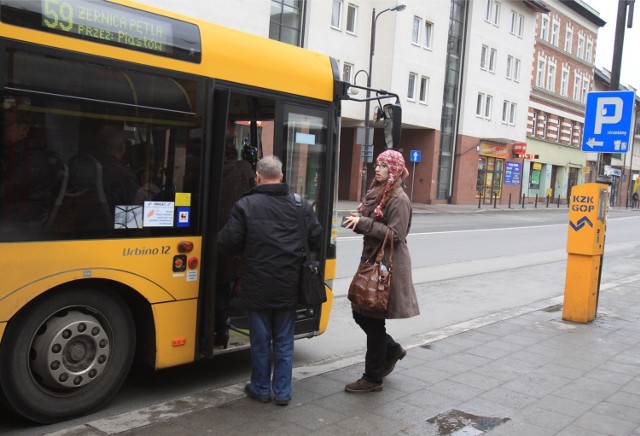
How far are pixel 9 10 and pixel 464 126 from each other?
3835 cm

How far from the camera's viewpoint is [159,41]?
432cm

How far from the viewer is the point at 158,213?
4.35 meters

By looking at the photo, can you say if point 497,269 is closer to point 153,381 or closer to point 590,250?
point 590,250

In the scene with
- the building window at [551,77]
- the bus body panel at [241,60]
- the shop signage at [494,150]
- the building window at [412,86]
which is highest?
the building window at [551,77]

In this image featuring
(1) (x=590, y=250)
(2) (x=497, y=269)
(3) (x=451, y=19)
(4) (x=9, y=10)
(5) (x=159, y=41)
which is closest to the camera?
(4) (x=9, y=10)

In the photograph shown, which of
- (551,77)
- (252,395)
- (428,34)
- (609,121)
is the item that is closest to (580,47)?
(551,77)

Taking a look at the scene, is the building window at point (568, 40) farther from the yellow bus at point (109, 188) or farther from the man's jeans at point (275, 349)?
the man's jeans at point (275, 349)

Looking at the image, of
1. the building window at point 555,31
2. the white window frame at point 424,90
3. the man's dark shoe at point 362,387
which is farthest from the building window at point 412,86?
the man's dark shoe at point 362,387

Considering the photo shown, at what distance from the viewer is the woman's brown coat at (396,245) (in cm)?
468

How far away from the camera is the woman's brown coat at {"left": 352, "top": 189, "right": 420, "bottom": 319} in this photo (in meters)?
4.68

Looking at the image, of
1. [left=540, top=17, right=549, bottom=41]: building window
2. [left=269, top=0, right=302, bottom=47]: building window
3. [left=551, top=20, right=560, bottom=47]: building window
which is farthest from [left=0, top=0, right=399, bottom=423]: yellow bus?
[left=551, top=20, right=560, bottom=47]: building window

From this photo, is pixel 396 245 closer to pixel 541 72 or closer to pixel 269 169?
pixel 269 169

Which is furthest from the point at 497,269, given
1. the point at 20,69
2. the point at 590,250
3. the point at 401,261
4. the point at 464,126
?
the point at 464,126

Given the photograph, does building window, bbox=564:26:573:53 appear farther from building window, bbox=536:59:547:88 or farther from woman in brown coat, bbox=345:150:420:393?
woman in brown coat, bbox=345:150:420:393
